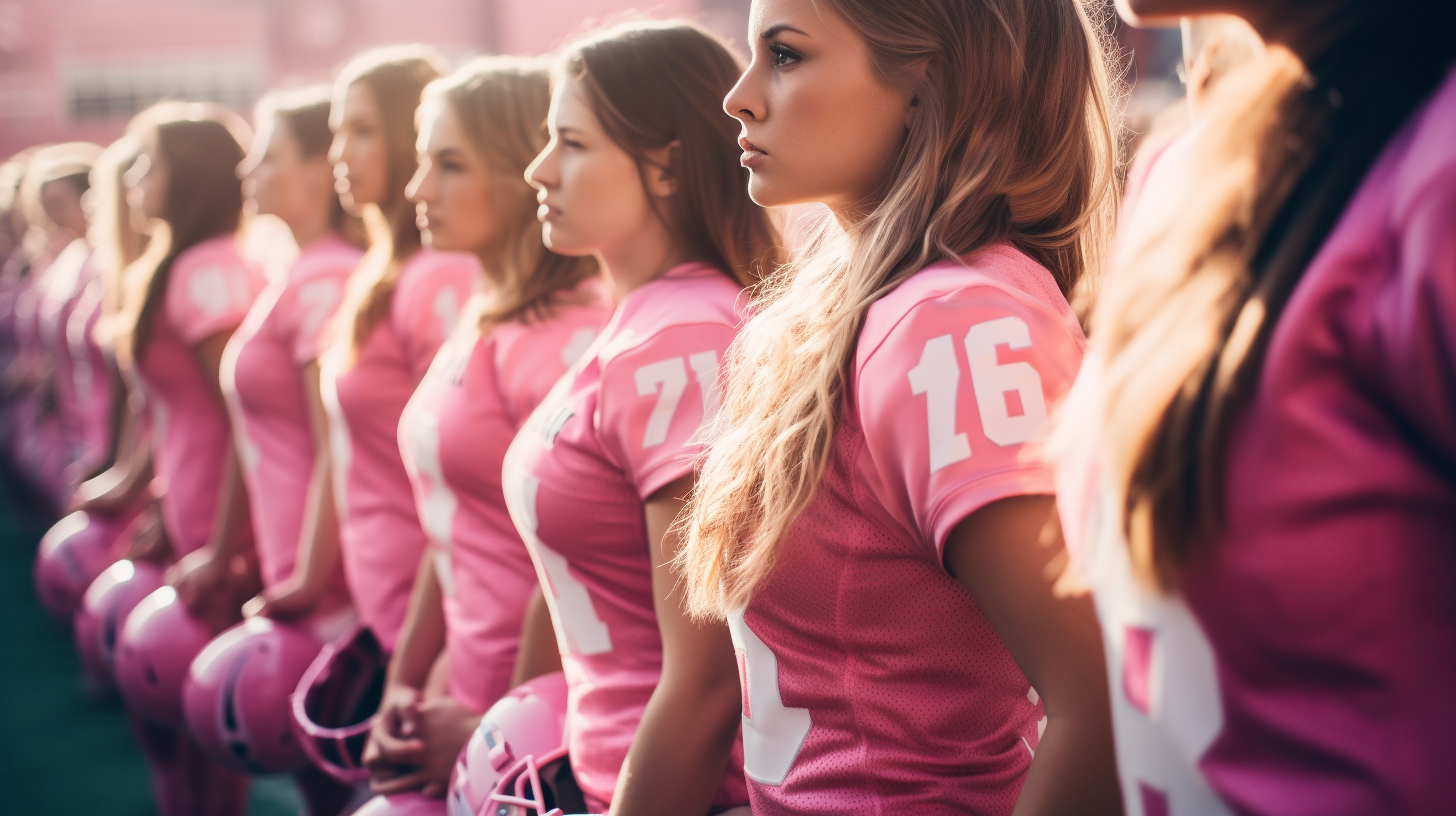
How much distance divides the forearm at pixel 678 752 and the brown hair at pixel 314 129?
81.0 inches

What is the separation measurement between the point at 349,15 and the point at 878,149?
24.2 meters

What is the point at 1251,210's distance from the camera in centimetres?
75

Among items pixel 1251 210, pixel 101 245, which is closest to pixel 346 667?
pixel 1251 210

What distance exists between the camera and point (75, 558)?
436 centimetres

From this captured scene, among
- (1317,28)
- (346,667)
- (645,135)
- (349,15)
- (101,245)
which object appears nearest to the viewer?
(1317,28)

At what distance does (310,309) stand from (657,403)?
166cm

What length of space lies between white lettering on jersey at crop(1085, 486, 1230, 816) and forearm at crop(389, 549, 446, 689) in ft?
5.85

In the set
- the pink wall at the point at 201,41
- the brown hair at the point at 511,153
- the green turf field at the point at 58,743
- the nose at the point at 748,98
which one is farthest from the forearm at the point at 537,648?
the pink wall at the point at 201,41

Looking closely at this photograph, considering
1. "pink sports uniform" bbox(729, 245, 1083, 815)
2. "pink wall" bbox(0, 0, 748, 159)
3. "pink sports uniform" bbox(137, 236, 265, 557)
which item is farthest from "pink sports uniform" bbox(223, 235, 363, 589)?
"pink wall" bbox(0, 0, 748, 159)

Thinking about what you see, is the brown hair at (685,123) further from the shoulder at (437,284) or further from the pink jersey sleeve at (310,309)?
the pink jersey sleeve at (310,309)

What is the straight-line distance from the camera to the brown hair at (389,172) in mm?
A: 2613

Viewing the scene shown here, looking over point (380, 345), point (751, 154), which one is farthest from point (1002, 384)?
point (380, 345)

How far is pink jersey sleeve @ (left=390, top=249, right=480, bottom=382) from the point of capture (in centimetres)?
255

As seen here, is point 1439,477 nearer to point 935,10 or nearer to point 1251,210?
point 1251,210
